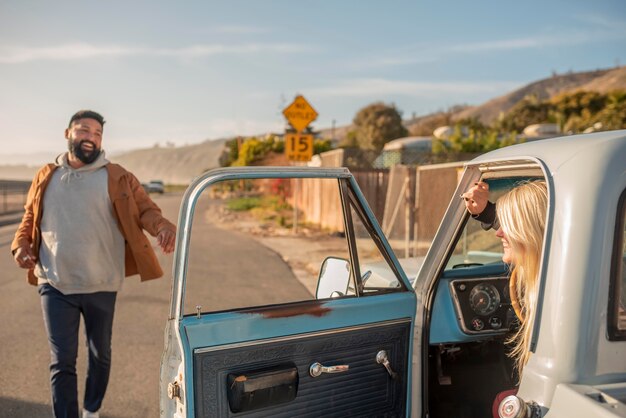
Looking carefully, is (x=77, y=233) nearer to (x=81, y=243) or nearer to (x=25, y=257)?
(x=81, y=243)

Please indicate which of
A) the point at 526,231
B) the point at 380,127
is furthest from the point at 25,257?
the point at 380,127

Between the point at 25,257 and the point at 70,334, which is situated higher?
the point at 25,257

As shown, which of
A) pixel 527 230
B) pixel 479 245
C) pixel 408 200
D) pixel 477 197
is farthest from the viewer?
pixel 408 200

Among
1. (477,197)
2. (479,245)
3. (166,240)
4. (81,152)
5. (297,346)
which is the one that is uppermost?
(81,152)

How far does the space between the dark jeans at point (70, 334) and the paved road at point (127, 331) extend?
0.79 meters

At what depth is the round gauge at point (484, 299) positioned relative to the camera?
2.88 m

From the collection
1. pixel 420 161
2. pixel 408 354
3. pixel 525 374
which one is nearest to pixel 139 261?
pixel 408 354

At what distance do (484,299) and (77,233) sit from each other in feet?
7.69

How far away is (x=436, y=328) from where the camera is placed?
8.91 feet

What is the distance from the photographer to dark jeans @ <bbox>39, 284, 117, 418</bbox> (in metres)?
3.50

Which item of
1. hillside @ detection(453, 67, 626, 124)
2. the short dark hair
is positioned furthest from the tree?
hillside @ detection(453, 67, 626, 124)

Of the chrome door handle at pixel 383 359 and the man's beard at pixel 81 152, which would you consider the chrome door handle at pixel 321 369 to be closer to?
the chrome door handle at pixel 383 359

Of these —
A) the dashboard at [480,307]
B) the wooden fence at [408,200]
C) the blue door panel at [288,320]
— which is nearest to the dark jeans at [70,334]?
the blue door panel at [288,320]

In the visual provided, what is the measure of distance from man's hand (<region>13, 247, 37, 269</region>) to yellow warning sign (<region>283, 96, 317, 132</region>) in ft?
39.4
